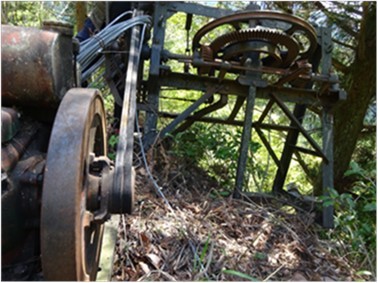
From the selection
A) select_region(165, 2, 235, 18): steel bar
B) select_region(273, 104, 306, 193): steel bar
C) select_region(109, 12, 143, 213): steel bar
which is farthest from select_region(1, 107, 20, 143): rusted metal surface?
select_region(273, 104, 306, 193): steel bar

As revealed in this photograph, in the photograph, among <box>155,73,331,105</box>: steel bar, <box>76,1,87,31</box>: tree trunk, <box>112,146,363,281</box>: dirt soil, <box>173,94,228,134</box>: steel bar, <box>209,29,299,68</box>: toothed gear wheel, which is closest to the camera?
<box>112,146,363,281</box>: dirt soil

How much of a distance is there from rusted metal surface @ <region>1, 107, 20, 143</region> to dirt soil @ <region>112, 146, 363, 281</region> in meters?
1.01

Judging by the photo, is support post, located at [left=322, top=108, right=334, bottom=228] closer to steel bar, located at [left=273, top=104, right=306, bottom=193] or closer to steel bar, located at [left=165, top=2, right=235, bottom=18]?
steel bar, located at [left=273, top=104, right=306, bottom=193]

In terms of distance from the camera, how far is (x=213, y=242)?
8.16ft

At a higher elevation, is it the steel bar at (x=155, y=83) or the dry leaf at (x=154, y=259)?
the steel bar at (x=155, y=83)

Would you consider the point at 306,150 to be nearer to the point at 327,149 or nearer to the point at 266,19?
the point at 327,149

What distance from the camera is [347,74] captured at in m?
5.88

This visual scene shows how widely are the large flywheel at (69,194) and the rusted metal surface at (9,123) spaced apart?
9.8 inches

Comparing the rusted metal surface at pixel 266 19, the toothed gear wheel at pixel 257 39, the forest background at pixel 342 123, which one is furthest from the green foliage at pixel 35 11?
the rusted metal surface at pixel 266 19

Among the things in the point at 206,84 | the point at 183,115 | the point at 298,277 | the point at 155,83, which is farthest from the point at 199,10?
the point at 298,277

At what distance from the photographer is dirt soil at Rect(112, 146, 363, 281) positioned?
2.23m

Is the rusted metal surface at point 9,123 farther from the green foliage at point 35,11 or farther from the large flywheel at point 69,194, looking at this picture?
the green foliage at point 35,11

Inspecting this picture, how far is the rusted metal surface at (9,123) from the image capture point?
58.5 inches

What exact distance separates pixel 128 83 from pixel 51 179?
0.94 metres
